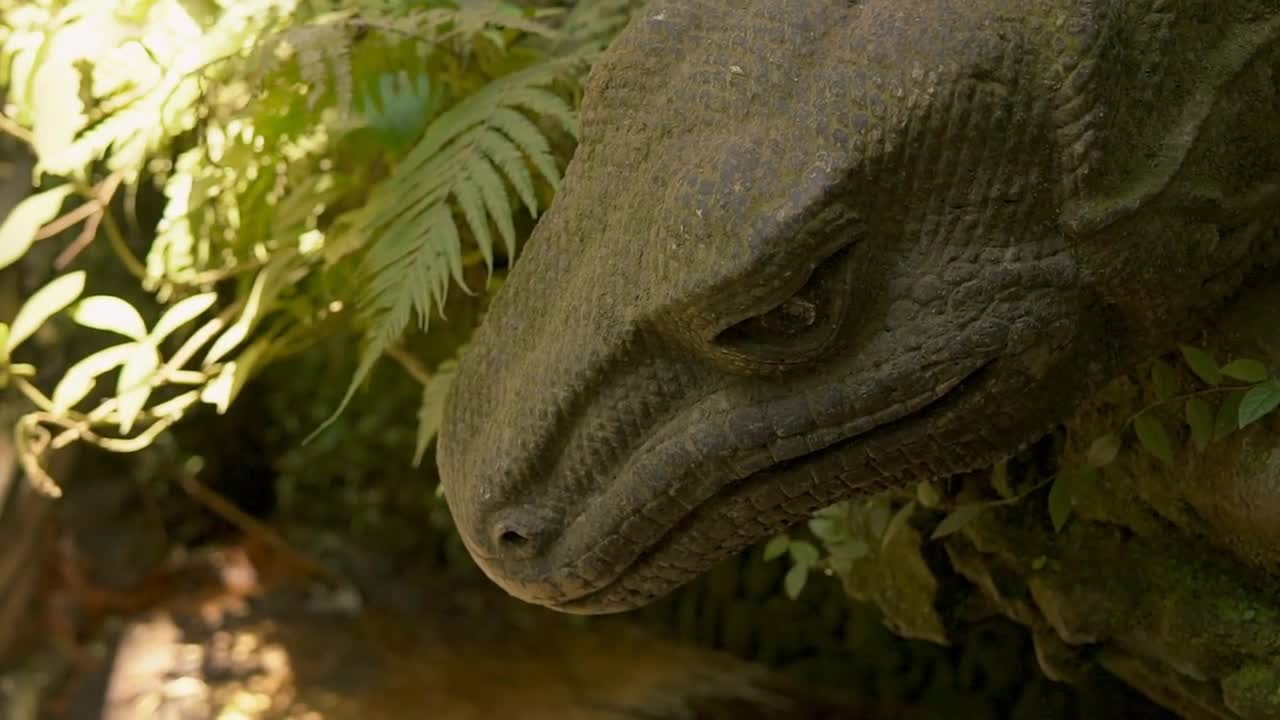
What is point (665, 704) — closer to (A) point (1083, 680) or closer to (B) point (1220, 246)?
(A) point (1083, 680)

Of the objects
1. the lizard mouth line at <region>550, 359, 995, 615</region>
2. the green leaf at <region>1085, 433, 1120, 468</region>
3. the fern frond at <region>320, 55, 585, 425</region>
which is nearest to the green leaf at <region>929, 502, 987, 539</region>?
the green leaf at <region>1085, 433, 1120, 468</region>

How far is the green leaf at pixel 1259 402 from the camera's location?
98 centimetres

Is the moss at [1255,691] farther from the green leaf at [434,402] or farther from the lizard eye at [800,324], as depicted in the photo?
the green leaf at [434,402]

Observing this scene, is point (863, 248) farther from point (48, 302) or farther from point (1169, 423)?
point (48, 302)

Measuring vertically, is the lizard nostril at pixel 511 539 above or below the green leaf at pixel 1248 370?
below

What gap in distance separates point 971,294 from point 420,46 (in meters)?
0.83

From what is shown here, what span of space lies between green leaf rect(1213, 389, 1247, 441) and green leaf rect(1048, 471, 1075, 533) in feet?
0.55

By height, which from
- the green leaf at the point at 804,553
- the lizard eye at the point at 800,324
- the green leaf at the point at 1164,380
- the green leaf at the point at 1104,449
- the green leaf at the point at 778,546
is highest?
the lizard eye at the point at 800,324

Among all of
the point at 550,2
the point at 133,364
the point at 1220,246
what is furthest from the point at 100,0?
the point at 1220,246

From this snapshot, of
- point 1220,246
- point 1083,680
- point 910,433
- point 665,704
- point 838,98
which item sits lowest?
point 665,704

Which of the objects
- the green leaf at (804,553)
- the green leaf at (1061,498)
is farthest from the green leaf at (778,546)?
the green leaf at (1061,498)

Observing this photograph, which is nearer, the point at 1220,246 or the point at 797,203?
the point at 797,203

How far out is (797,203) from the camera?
854 mm

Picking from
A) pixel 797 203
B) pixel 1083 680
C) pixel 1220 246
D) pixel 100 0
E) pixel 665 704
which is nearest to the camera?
pixel 797 203
